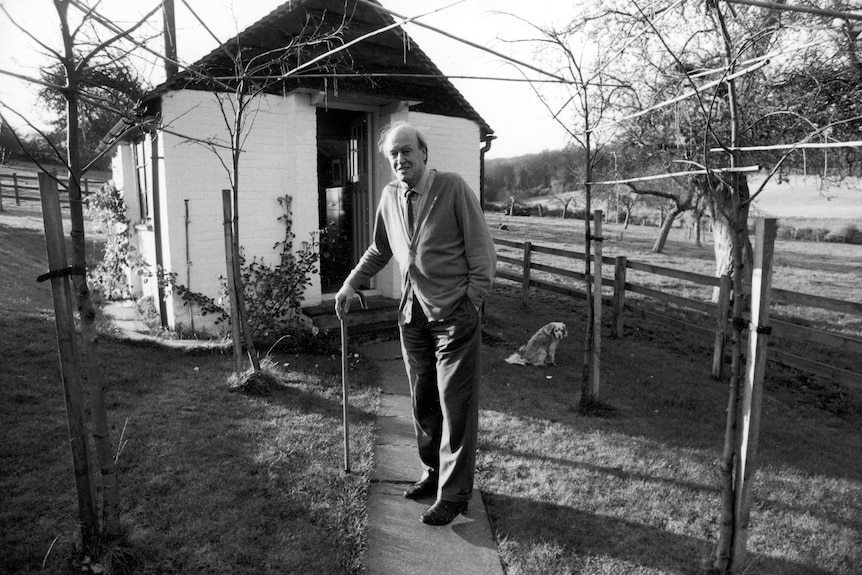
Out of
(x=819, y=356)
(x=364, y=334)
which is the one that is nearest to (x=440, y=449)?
(x=364, y=334)

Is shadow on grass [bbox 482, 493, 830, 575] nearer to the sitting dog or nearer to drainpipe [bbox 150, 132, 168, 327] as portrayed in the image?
the sitting dog

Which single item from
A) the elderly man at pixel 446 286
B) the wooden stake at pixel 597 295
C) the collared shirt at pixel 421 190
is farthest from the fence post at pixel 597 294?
the collared shirt at pixel 421 190

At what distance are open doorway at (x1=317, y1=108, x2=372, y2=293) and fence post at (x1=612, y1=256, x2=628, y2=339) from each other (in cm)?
375

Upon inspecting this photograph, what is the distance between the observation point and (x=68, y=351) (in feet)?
8.39

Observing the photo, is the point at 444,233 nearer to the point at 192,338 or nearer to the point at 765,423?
the point at 765,423

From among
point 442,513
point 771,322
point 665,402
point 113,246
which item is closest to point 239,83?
point 442,513

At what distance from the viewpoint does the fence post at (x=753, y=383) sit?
2488mm

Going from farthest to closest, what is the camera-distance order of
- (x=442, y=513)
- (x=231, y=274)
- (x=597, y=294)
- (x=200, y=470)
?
(x=231, y=274) → (x=597, y=294) → (x=200, y=470) → (x=442, y=513)

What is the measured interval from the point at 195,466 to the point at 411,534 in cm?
164

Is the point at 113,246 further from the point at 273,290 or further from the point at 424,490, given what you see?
the point at 424,490

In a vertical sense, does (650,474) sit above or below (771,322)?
below

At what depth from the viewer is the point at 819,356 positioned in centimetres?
792

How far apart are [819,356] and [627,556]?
22.1 ft

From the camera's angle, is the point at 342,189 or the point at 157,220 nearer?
the point at 157,220
